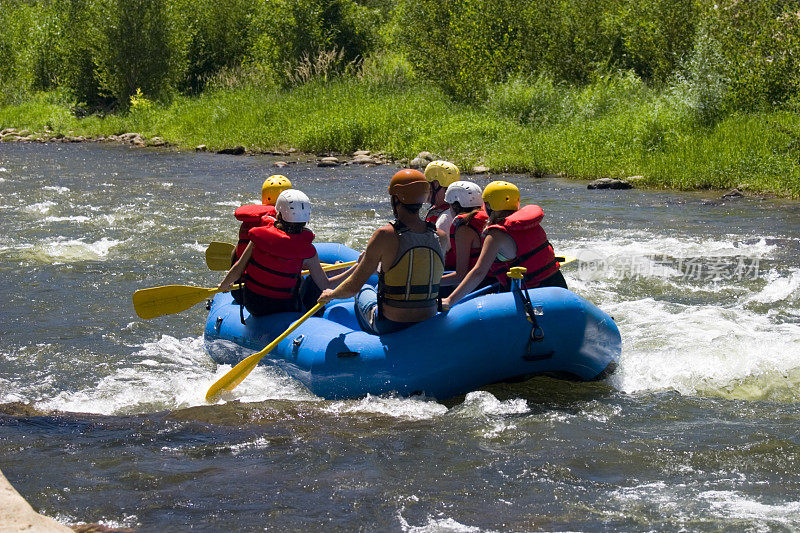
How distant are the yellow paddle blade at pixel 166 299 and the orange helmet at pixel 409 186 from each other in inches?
77.7

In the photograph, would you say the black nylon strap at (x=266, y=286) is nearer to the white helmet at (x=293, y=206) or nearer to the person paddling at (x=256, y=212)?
the person paddling at (x=256, y=212)

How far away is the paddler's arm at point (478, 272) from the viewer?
5.47 m

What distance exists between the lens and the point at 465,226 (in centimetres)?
585

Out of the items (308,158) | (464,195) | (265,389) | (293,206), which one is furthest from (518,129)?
(265,389)

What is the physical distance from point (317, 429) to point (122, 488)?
3.68 feet

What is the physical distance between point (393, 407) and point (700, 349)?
2247 mm

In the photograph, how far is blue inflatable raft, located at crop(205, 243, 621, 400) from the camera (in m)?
5.28

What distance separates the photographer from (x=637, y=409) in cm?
530

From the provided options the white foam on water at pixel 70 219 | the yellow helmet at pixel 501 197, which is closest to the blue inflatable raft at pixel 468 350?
the yellow helmet at pixel 501 197

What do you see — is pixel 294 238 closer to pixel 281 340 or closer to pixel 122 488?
pixel 281 340

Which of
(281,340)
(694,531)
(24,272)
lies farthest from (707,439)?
(24,272)

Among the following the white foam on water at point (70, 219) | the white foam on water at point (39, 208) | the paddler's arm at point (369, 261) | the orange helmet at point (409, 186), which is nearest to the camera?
the orange helmet at point (409, 186)

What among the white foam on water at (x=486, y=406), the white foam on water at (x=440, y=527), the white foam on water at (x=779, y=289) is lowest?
the white foam on water at (x=779, y=289)

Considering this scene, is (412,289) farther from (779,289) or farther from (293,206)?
(779,289)
